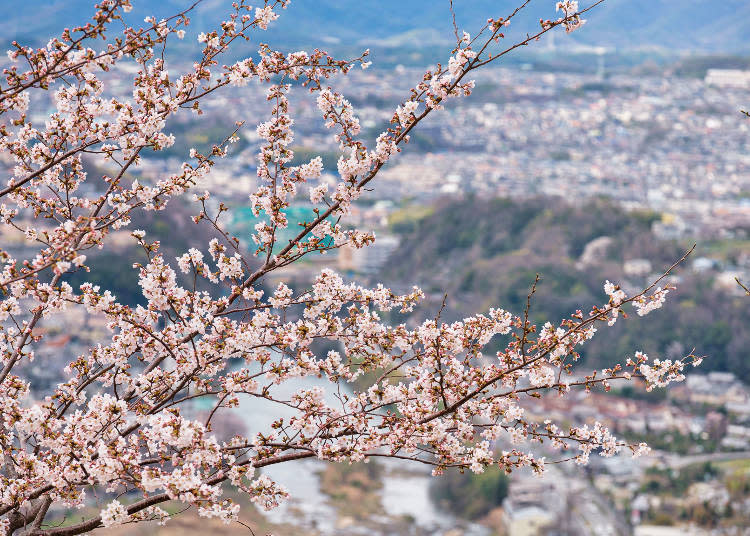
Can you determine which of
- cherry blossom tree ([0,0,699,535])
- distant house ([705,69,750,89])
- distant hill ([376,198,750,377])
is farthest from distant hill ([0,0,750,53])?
cherry blossom tree ([0,0,699,535])

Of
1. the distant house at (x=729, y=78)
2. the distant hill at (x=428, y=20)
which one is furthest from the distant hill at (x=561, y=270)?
the distant house at (x=729, y=78)

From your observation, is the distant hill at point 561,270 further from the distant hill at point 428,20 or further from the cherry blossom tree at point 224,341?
the cherry blossom tree at point 224,341

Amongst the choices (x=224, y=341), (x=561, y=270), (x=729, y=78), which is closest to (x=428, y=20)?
(x=729, y=78)

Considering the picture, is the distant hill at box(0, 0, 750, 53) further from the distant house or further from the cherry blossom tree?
the cherry blossom tree

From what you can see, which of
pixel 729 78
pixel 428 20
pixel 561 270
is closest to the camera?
pixel 561 270

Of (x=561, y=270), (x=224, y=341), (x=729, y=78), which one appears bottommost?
(x=224, y=341)

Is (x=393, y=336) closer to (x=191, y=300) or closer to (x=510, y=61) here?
(x=191, y=300)

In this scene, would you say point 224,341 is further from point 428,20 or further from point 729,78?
point 428,20
